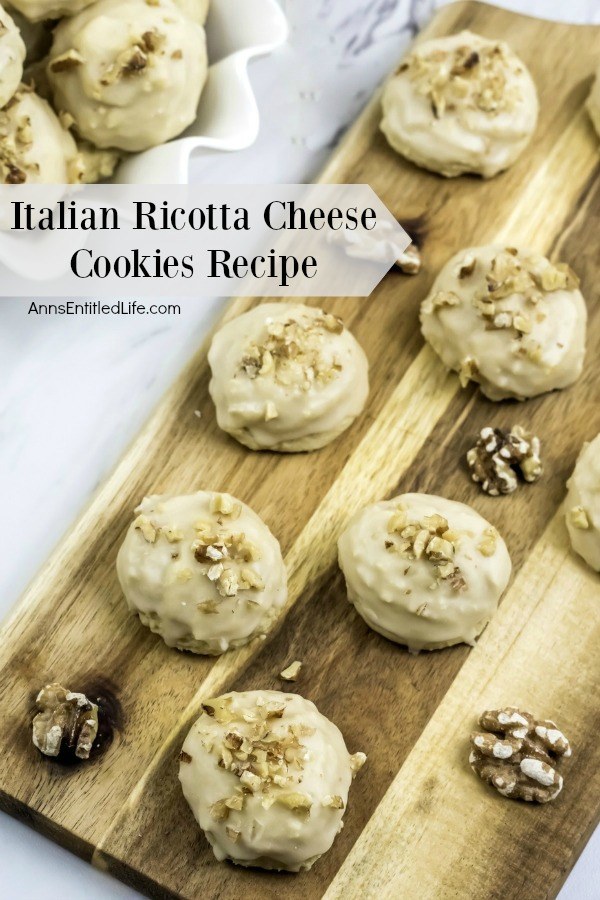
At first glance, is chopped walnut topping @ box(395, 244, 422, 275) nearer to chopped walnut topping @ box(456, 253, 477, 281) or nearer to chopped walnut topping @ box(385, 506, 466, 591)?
chopped walnut topping @ box(456, 253, 477, 281)

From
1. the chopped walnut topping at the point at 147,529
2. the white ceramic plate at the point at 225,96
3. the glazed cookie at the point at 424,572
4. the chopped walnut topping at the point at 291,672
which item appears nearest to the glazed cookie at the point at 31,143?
the white ceramic plate at the point at 225,96

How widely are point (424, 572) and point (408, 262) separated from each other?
67cm

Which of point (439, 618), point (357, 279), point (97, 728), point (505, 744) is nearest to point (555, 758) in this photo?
point (505, 744)

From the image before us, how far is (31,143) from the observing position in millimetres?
1997

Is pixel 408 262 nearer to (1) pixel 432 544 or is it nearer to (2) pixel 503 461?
(2) pixel 503 461

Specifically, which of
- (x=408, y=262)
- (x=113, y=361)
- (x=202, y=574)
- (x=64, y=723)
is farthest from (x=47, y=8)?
(x=64, y=723)

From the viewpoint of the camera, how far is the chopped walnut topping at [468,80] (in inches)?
89.4

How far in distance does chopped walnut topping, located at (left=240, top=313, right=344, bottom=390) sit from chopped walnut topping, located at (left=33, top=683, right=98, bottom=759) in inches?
23.7

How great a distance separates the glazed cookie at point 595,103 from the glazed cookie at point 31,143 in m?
1.10

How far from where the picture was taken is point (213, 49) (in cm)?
222

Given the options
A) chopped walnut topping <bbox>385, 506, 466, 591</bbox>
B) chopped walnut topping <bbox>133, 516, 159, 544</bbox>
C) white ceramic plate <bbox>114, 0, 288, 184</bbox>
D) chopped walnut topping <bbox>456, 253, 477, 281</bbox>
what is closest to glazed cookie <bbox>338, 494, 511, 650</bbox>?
chopped walnut topping <bbox>385, 506, 466, 591</bbox>

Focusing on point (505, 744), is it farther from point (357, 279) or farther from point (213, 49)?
point (213, 49)

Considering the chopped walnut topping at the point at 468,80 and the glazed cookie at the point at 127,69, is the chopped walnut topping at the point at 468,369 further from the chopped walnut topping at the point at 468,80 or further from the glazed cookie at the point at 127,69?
the glazed cookie at the point at 127,69

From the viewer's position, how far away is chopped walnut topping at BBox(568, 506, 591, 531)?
2.01m
